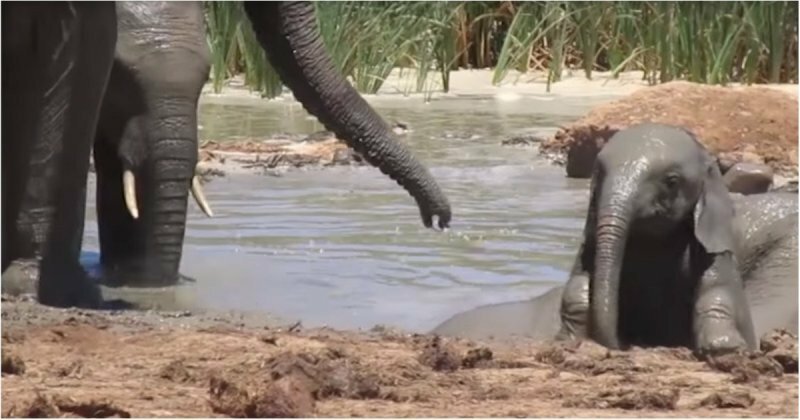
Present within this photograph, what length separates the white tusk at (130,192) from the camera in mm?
7746

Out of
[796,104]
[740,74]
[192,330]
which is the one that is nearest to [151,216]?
[192,330]

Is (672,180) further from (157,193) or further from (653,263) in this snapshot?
(157,193)

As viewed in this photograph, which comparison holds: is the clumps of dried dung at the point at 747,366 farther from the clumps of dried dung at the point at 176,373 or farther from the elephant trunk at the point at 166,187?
the elephant trunk at the point at 166,187

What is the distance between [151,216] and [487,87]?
1263 centimetres

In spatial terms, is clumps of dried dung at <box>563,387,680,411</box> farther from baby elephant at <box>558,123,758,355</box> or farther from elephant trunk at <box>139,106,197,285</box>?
elephant trunk at <box>139,106,197,285</box>

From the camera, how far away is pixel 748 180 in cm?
1037

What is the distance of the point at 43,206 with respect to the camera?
7.02 meters

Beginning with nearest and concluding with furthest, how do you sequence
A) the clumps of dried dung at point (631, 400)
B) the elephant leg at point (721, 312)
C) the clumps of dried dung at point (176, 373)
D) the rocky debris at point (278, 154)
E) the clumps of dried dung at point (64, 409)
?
the clumps of dried dung at point (64, 409) → the clumps of dried dung at point (631, 400) → the clumps of dried dung at point (176, 373) → the elephant leg at point (721, 312) → the rocky debris at point (278, 154)

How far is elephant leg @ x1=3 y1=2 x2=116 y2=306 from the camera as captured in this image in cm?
675

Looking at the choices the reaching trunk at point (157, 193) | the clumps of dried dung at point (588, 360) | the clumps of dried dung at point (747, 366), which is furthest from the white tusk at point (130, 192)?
the clumps of dried dung at point (747, 366)

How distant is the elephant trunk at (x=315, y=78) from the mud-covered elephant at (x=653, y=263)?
2.74 feet

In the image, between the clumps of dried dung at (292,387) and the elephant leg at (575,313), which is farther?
the elephant leg at (575,313)

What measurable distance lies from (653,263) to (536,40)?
13274 millimetres

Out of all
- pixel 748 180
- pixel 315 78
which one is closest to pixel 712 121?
pixel 748 180
